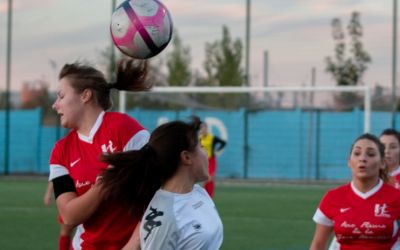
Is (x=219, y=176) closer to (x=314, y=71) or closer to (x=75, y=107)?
(x=314, y=71)

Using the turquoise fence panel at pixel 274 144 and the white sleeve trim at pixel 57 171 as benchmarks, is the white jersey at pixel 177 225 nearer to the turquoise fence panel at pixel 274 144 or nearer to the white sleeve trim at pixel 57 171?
the white sleeve trim at pixel 57 171

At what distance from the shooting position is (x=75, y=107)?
3.99 metres

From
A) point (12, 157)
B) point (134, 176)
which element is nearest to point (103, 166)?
point (134, 176)

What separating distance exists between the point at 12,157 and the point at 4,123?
1146 millimetres

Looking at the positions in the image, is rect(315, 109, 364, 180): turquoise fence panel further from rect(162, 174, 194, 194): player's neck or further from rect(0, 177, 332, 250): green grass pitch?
rect(162, 174, 194, 194): player's neck

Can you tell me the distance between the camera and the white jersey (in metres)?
3.43

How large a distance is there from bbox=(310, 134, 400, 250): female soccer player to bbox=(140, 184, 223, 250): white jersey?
89.2 inches

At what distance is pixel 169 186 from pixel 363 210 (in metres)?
2.43

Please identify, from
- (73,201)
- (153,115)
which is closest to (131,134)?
(73,201)

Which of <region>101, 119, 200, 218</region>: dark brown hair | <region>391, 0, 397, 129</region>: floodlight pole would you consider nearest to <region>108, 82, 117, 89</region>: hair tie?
<region>101, 119, 200, 218</region>: dark brown hair

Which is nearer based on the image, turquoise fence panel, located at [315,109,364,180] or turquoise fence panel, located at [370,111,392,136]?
turquoise fence panel, located at [370,111,392,136]

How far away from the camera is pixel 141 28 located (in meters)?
5.19

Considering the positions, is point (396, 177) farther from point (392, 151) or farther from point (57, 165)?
point (57, 165)

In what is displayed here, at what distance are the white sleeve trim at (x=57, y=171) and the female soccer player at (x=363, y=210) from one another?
217 cm
